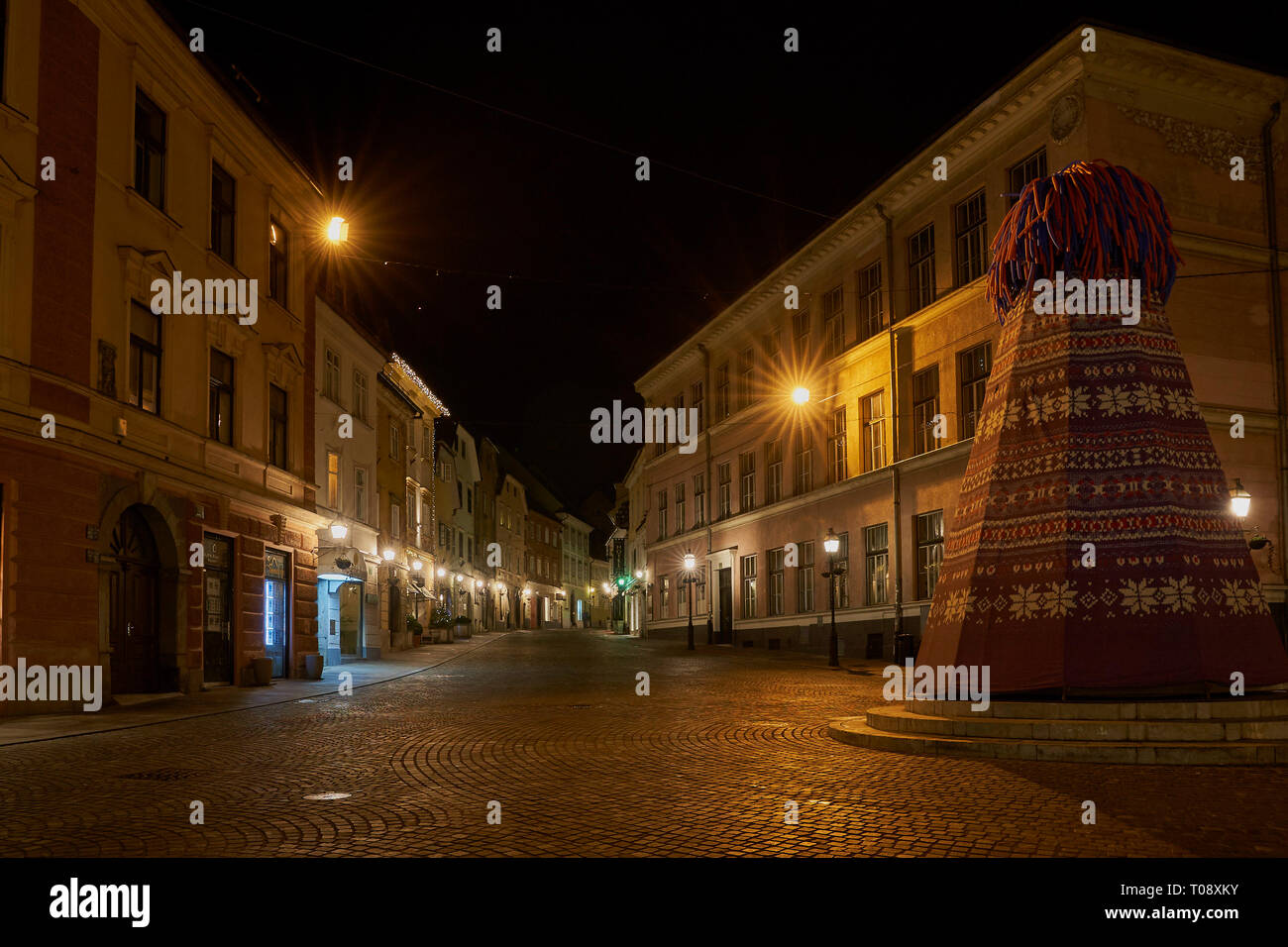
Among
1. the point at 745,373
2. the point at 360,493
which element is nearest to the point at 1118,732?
the point at 360,493

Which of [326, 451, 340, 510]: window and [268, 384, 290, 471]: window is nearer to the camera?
[268, 384, 290, 471]: window

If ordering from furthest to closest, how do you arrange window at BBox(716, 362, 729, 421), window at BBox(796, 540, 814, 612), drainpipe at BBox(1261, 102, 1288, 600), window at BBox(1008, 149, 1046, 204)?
window at BBox(716, 362, 729, 421) < window at BBox(796, 540, 814, 612) < window at BBox(1008, 149, 1046, 204) < drainpipe at BBox(1261, 102, 1288, 600)

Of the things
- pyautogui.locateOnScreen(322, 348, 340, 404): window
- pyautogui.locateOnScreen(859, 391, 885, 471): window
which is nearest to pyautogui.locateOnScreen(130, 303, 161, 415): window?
pyautogui.locateOnScreen(322, 348, 340, 404): window

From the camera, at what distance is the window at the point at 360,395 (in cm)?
3366

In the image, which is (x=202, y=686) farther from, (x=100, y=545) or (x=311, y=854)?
(x=311, y=854)

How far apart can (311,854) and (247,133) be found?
1969 cm

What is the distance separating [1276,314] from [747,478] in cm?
2066

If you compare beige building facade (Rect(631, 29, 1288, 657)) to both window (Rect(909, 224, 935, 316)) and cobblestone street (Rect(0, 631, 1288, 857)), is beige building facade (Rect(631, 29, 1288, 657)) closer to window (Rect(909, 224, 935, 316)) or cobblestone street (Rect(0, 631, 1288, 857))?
window (Rect(909, 224, 935, 316))

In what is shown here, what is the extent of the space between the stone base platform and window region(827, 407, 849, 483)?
23.7 meters

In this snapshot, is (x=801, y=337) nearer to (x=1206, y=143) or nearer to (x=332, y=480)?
(x=1206, y=143)

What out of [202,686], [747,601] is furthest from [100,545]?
[747,601]

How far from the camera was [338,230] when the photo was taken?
26.1 m

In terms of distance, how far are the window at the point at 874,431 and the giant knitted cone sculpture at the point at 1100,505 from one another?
20082mm

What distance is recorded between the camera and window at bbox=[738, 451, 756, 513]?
4178 centimetres
